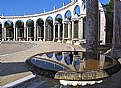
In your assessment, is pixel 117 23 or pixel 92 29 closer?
pixel 92 29

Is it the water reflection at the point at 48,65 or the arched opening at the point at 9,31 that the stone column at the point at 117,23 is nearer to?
the water reflection at the point at 48,65

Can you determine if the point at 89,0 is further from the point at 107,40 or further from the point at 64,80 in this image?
the point at 107,40

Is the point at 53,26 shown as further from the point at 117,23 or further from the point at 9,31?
the point at 117,23

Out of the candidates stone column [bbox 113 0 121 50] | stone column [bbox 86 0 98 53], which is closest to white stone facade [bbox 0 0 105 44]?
stone column [bbox 113 0 121 50]

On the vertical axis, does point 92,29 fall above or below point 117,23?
below

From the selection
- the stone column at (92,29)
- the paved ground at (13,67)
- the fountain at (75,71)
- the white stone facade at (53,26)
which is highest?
the white stone facade at (53,26)

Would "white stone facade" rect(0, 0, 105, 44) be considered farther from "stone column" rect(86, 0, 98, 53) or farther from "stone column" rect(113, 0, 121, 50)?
"stone column" rect(86, 0, 98, 53)

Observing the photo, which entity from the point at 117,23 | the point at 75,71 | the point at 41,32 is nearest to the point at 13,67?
the point at 117,23

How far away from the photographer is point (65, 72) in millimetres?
2691

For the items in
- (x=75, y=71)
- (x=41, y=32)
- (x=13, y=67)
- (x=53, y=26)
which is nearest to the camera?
(x=75, y=71)

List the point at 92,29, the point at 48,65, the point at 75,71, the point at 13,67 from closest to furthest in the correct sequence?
the point at 75,71 < the point at 48,65 < the point at 92,29 < the point at 13,67

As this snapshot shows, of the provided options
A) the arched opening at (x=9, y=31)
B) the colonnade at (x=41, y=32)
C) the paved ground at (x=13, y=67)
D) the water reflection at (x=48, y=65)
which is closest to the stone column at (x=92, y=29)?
the water reflection at (x=48, y=65)

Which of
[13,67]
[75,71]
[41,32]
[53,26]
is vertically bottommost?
[13,67]

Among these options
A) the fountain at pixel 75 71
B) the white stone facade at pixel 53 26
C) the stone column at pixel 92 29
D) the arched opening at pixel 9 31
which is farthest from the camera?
the arched opening at pixel 9 31
